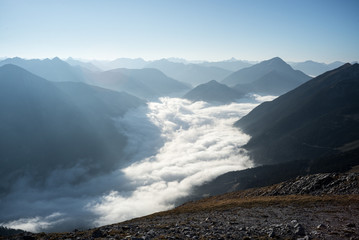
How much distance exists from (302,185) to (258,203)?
15601mm

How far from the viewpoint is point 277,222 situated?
1184 inches

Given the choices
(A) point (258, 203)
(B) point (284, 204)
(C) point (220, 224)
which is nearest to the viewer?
(C) point (220, 224)

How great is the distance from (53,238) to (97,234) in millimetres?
6261

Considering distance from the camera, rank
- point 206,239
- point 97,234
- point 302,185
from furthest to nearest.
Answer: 1. point 302,185
2. point 97,234
3. point 206,239

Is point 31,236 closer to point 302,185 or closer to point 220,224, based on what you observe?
point 220,224

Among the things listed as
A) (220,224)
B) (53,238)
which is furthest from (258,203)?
(53,238)

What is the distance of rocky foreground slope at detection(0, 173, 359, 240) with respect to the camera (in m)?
24.4

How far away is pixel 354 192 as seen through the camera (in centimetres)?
4225

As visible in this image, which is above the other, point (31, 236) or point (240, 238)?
point (31, 236)

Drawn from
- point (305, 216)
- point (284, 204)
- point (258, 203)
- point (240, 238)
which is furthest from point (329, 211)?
point (240, 238)

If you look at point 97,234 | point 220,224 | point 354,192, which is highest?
point 97,234

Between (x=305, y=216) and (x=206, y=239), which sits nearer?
(x=206, y=239)

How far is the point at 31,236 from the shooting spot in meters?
29.6

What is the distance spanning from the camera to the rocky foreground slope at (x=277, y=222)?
961 inches
